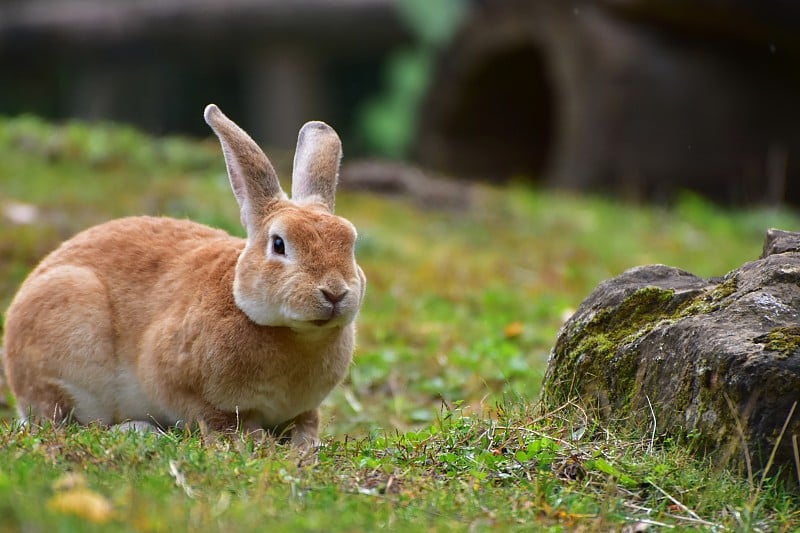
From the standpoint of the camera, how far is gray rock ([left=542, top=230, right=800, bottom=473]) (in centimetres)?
377

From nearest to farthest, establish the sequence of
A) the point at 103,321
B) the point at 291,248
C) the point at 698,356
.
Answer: the point at 698,356 < the point at 291,248 < the point at 103,321

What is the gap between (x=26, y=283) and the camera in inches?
203

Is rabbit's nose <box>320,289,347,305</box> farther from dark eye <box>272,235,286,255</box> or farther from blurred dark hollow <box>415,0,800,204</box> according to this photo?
blurred dark hollow <box>415,0,800,204</box>

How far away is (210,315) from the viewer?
452 centimetres

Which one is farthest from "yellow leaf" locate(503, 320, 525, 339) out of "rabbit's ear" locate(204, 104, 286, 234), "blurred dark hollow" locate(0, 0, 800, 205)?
"blurred dark hollow" locate(0, 0, 800, 205)

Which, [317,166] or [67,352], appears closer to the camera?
[67,352]

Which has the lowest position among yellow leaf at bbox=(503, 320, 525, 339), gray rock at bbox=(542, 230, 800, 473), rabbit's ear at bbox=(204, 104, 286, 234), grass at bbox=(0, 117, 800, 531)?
yellow leaf at bbox=(503, 320, 525, 339)

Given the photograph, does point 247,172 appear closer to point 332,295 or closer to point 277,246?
point 277,246

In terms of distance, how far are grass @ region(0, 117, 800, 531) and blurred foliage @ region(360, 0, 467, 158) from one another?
6724 millimetres

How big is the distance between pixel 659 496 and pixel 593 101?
30.3 ft

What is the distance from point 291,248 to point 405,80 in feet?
50.0

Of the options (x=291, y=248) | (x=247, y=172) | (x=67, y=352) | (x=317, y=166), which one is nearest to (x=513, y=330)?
(x=317, y=166)

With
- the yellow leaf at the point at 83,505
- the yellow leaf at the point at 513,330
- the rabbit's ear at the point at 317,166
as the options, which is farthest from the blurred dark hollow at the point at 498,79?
the yellow leaf at the point at 83,505

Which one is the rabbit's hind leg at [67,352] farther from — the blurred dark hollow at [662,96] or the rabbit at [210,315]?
the blurred dark hollow at [662,96]
